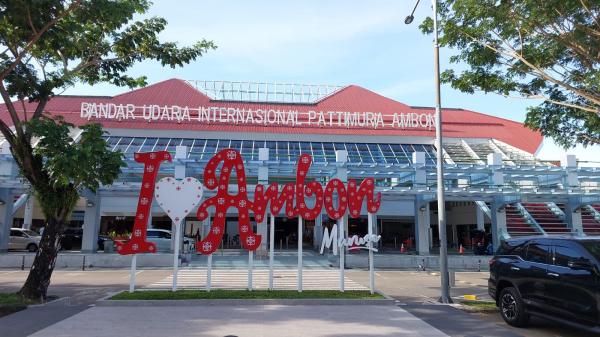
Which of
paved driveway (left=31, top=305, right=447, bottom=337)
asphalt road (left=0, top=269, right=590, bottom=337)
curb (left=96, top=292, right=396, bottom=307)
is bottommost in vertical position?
asphalt road (left=0, top=269, right=590, bottom=337)

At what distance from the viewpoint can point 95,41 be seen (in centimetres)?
1404

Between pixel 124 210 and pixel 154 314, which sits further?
pixel 124 210

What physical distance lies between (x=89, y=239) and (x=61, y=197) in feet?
48.0

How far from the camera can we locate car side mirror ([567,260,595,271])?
7745mm

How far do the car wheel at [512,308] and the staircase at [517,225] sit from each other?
20.3m

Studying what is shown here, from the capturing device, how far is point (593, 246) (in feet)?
27.0

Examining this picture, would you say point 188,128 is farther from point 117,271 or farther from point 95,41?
point 95,41

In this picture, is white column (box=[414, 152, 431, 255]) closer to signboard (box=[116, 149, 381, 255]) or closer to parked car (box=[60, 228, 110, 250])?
signboard (box=[116, 149, 381, 255])

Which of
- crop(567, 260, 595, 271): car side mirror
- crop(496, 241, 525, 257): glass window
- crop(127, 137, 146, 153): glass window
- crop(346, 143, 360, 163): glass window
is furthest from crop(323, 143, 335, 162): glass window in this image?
crop(567, 260, 595, 271): car side mirror

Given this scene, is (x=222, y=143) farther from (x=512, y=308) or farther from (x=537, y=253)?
(x=537, y=253)

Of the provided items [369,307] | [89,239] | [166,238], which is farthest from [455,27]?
[89,239]

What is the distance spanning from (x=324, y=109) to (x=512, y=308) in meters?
32.8

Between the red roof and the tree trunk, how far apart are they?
78.4 feet

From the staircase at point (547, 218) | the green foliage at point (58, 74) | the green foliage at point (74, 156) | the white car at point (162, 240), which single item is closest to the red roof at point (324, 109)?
the staircase at point (547, 218)
